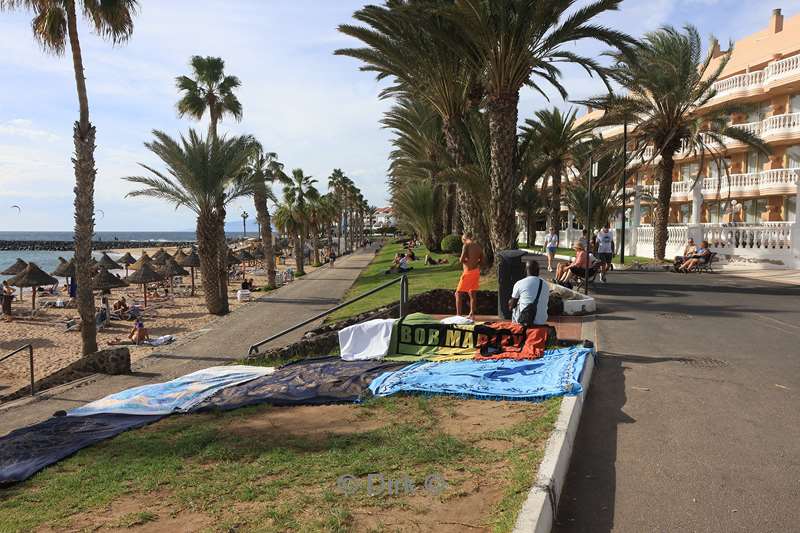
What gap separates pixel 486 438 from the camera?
5031 mm

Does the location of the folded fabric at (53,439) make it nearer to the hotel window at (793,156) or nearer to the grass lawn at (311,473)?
the grass lawn at (311,473)

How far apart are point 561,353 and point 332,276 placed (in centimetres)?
2796

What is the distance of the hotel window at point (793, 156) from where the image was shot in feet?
88.2

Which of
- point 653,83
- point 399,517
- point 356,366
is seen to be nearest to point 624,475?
point 399,517

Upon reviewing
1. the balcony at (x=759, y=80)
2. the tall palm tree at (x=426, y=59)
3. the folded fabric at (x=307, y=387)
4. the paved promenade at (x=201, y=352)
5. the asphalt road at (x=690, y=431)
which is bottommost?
the paved promenade at (x=201, y=352)

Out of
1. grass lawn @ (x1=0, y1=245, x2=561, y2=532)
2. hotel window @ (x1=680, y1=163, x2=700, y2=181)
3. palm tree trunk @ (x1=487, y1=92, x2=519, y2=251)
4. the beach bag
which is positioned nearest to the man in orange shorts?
the beach bag

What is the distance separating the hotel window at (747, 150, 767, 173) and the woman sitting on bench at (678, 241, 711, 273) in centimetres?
1340

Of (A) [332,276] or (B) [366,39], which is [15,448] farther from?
(A) [332,276]

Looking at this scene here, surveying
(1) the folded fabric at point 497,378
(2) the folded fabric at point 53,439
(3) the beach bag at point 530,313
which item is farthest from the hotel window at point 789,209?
(2) the folded fabric at point 53,439

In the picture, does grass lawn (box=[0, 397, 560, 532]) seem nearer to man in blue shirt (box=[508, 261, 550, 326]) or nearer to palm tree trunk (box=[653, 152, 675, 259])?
man in blue shirt (box=[508, 261, 550, 326])

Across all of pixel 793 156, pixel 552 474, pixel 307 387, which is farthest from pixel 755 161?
pixel 552 474

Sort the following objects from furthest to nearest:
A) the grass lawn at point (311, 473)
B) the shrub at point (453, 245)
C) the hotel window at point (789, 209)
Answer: the shrub at point (453, 245) < the hotel window at point (789, 209) < the grass lawn at point (311, 473)

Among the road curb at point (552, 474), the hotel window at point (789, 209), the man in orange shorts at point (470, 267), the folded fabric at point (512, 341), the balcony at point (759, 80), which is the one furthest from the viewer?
the hotel window at point (789, 209)

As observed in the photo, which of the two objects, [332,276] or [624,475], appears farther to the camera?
[332,276]
